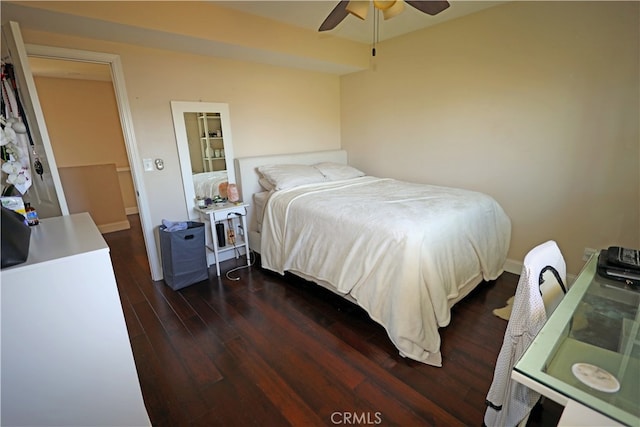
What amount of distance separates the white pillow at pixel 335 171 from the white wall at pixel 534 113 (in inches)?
27.1

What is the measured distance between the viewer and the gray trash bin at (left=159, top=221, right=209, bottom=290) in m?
2.67

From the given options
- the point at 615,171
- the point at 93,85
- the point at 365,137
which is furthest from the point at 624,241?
the point at 93,85

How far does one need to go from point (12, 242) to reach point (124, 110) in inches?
77.6

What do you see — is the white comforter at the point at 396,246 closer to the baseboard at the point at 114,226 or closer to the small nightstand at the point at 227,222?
the small nightstand at the point at 227,222

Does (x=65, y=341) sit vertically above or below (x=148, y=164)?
below

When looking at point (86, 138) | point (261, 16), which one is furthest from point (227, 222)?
point (86, 138)

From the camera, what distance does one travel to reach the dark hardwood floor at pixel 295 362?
1505mm

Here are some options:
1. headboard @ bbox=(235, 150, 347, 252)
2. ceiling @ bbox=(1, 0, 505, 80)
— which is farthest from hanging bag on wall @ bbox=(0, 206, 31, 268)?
headboard @ bbox=(235, 150, 347, 252)

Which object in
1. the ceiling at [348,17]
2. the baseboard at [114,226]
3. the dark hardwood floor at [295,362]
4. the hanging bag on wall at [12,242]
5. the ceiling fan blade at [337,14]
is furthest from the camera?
the baseboard at [114,226]

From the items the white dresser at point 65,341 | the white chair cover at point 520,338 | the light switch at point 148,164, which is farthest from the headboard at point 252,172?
the white chair cover at point 520,338

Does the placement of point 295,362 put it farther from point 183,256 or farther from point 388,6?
point 388,6

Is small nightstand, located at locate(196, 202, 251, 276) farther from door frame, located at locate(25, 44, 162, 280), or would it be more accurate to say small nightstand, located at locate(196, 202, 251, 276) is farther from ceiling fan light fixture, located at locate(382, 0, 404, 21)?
ceiling fan light fixture, located at locate(382, 0, 404, 21)

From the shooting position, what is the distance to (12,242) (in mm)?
990

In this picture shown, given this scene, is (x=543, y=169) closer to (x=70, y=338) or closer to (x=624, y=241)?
(x=624, y=241)
